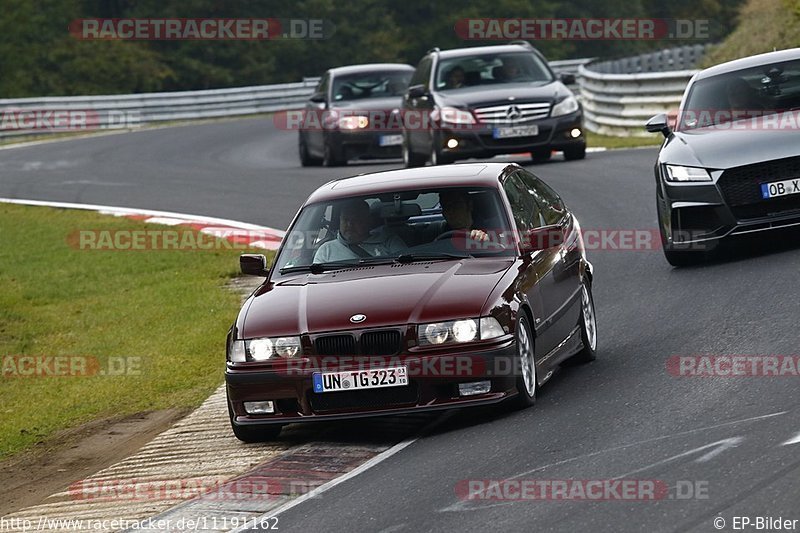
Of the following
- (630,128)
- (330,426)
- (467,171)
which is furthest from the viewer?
(630,128)

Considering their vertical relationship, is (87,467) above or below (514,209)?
below

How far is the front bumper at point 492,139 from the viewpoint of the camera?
22188 mm

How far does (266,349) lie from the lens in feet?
29.4

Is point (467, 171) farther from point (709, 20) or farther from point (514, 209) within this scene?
point (709, 20)

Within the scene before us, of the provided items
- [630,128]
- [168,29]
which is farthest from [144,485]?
[168,29]

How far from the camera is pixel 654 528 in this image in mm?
6402

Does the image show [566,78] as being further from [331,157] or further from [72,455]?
[72,455]

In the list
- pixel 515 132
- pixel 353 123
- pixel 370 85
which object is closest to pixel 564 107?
pixel 515 132

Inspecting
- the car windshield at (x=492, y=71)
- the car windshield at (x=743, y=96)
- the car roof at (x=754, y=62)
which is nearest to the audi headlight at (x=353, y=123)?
the car windshield at (x=492, y=71)

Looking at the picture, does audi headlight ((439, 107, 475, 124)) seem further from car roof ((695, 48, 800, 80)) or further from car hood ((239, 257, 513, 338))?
car hood ((239, 257, 513, 338))

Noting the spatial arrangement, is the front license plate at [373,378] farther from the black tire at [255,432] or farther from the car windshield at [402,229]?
the car windshield at [402,229]

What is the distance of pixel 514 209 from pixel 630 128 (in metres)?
19.2

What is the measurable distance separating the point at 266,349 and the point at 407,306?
0.81m

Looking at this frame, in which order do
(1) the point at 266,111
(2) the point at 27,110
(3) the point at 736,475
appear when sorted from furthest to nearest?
1. (1) the point at 266,111
2. (2) the point at 27,110
3. (3) the point at 736,475
